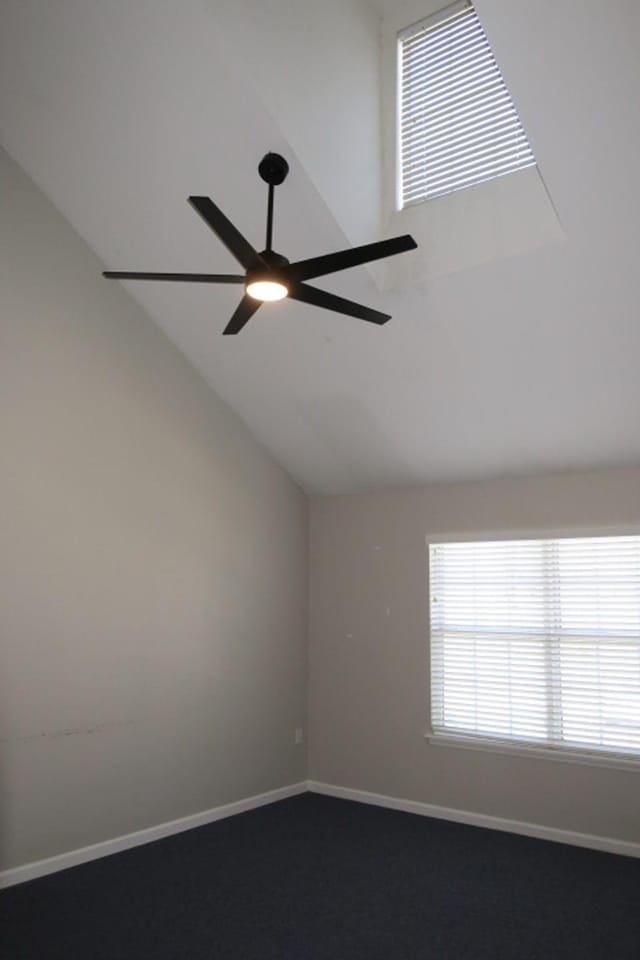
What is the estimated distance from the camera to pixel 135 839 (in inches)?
162

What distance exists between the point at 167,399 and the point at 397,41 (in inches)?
101

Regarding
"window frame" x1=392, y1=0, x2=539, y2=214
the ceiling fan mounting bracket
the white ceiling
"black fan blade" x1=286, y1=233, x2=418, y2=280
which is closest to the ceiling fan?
"black fan blade" x1=286, y1=233, x2=418, y2=280

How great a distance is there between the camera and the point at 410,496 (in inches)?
207

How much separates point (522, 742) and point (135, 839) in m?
2.40

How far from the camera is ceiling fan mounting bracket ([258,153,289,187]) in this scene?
134 inches

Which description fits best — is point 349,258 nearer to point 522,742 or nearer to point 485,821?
point 522,742

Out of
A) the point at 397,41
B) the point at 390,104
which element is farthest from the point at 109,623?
the point at 397,41

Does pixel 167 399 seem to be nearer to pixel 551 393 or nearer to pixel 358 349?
pixel 358 349

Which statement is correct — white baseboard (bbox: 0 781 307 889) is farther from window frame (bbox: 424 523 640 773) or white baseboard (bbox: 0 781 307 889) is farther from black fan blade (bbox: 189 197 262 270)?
black fan blade (bbox: 189 197 262 270)

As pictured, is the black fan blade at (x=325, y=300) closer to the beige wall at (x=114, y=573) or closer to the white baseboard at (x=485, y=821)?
the beige wall at (x=114, y=573)

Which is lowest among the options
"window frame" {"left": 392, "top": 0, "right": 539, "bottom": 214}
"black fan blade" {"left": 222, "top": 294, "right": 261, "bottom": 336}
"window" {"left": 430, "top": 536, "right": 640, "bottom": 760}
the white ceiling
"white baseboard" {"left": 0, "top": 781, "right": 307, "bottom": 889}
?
"white baseboard" {"left": 0, "top": 781, "right": 307, "bottom": 889}

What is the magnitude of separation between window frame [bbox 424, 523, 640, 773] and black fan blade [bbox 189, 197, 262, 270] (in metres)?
2.76

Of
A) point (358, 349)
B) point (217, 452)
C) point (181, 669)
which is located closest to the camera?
point (358, 349)

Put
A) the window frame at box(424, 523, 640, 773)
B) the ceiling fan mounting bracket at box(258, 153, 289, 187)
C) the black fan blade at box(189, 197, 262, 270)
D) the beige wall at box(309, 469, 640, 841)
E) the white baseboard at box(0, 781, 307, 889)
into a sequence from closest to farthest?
1. the black fan blade at box(189, 197, 262, 270)
2. the ceiling fan mounting bracket at box(258, 153, 289, 187)
3. the white baseboard at box(0, 781, 307, 889)
4. the window frame at box(424, 523, 640, 773)
5. the beige wall at box(309, 469, 640, 841)
